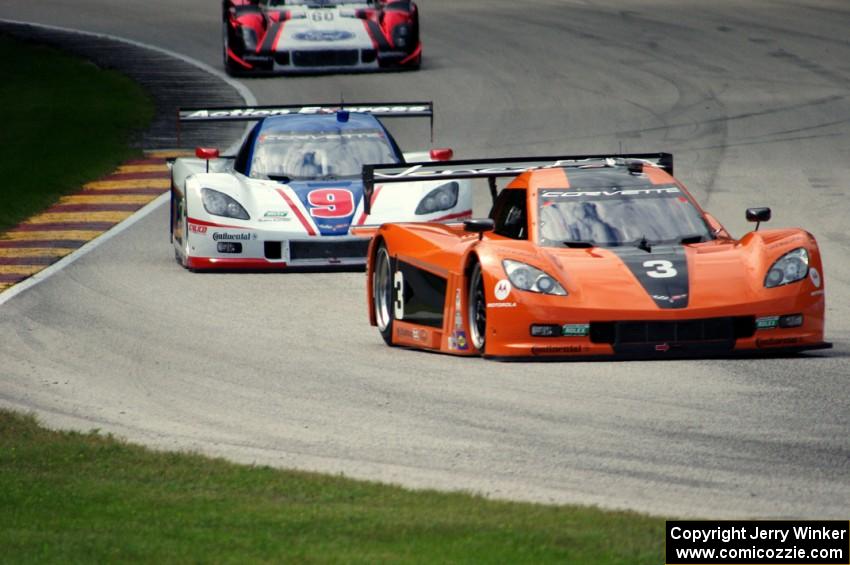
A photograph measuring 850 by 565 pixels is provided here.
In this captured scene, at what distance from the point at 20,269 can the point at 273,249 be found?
2.12 m

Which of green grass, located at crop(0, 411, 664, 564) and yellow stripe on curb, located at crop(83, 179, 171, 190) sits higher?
green grass, located at crop(0, 411, 664, 564)

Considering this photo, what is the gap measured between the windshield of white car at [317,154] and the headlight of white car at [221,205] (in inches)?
24.1

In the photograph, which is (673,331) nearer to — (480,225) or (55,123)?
(480,225)

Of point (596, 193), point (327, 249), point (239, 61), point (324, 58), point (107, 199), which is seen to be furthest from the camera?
point (239, 61)

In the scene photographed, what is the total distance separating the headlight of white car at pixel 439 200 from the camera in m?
15.5

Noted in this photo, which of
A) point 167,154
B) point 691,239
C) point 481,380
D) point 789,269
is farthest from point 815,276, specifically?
point 167,154

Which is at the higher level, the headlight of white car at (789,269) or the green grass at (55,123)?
the headlight of white car at (789,269)

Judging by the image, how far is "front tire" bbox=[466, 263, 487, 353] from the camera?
35.4 feet

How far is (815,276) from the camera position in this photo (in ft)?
35.0

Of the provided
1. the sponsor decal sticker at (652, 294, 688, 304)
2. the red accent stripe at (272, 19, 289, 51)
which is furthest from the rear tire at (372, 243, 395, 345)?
the red accent stripe at (272, 19, 289, 51)

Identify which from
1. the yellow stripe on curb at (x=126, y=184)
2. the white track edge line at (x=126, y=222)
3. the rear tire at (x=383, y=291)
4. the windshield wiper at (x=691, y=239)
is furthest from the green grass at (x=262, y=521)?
the yellow stripe on curb at (x=126, y=184)

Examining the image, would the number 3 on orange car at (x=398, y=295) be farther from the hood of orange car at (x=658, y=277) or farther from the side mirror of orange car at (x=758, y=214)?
the side mirror of orange car at (x=758, y=214)

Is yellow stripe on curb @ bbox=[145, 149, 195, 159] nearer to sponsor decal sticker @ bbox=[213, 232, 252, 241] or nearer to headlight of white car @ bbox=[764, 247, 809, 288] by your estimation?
sponsor decal sticker @ bbox=[213, 232, 252, 241]

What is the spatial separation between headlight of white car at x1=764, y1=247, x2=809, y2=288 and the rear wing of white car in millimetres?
6260
